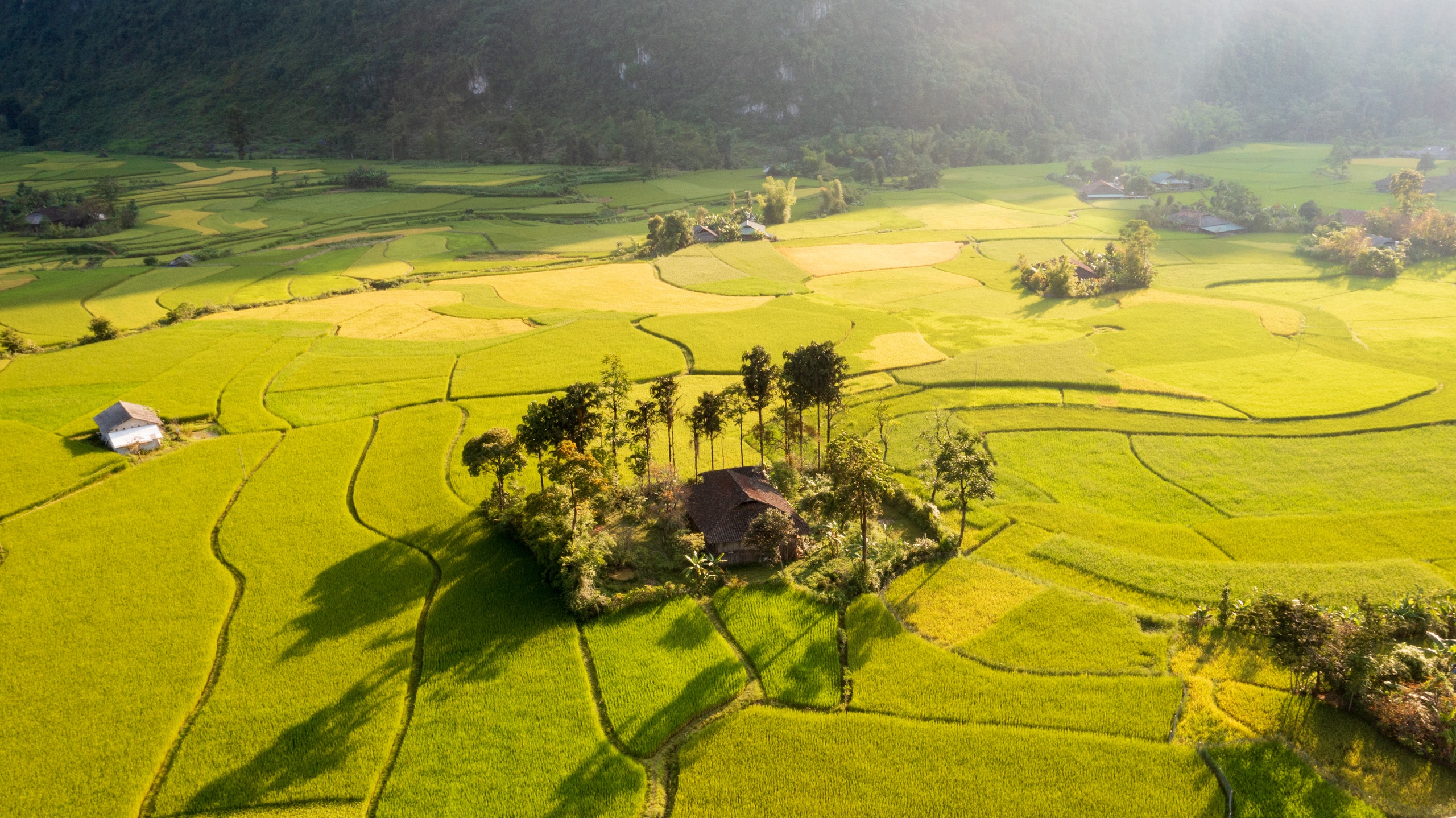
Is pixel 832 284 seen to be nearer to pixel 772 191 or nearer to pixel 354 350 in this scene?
pixel 772 191

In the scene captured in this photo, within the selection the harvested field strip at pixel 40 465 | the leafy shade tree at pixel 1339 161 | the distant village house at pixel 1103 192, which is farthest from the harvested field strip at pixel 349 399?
the leafy shade tree at pixel 1339 161

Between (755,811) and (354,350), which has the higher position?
(354,350)

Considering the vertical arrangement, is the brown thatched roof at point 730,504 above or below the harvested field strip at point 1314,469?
above

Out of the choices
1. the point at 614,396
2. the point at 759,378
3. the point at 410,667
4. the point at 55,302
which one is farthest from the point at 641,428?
the point at 55,302

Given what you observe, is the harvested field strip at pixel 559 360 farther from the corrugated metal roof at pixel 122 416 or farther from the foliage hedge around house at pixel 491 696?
the corrugated metal roof at pixel 122 416

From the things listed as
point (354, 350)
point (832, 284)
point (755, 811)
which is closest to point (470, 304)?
point (354, 350)

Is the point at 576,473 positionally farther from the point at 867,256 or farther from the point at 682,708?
the point at 867,256

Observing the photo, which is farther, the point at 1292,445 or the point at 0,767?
the point at 1292,445
